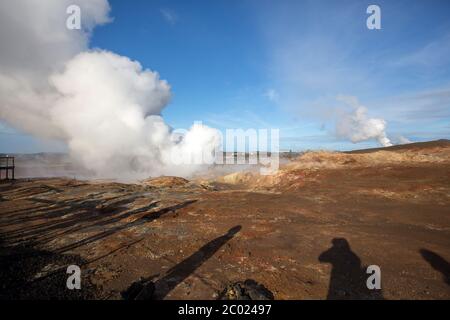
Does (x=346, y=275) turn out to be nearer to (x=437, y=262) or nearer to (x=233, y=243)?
(x=437, y=262)

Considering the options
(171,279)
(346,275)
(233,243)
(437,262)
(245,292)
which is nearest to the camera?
(245,292)

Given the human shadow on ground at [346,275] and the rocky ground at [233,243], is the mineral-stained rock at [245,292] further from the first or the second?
the human shadow on ground at [346,275]

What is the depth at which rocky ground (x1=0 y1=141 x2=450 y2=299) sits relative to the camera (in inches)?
236

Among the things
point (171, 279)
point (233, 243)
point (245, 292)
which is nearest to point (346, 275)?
point (245, 292)

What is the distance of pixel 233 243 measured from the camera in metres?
8.88

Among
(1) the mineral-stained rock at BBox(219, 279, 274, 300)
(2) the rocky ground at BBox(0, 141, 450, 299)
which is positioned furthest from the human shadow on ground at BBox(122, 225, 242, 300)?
(1) the mineral-stained rock at BBox(219, 279, 274, 300)

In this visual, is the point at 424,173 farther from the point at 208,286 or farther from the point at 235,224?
the point at 208,286

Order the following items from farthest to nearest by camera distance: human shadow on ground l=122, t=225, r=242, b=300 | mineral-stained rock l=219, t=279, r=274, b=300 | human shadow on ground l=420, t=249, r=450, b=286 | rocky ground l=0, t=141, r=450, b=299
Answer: human shadow on ground l=420, t=249, r=450, b=286 < rocky ground l=0, t=141, r=450, b=299 < human shadow on ground l=122, t=225, r=242, b=300 < mineral-stained rock l=219, t=279, r=274, b=300

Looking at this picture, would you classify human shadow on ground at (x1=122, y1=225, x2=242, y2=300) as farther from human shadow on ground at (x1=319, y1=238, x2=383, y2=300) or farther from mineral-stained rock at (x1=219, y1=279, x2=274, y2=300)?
human shadow on ground at (x1=319, y1=238, x2=383, y2=300)

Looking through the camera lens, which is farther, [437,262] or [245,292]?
[437,262]

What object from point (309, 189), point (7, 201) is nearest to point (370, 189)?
point (309, 189)

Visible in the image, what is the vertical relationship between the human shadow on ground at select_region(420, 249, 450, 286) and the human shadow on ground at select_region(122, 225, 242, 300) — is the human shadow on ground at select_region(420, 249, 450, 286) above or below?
above

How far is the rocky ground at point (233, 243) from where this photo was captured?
5988mm

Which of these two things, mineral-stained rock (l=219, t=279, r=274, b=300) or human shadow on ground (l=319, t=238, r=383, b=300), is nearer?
mineral-stained rock (l=219, t=279, r=274, b=300)
